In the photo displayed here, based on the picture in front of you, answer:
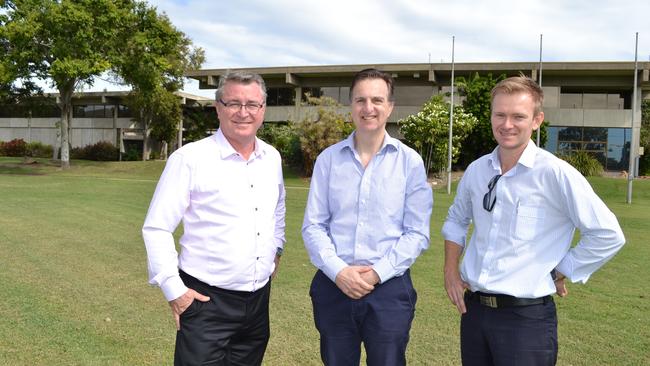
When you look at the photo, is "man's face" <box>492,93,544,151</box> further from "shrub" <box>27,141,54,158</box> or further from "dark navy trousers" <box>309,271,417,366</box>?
"shrub" <box>27,141,54,158</box>

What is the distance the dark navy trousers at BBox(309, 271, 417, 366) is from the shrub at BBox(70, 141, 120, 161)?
46353 millimetres

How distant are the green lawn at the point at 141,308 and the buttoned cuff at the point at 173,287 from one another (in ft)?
5.87

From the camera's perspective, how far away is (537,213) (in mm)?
2691

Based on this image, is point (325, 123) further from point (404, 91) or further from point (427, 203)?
point (427, 203)

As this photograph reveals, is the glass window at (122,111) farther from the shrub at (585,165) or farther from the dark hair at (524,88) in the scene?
the dark hair at (524,88)

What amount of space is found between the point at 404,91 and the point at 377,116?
37.5 m

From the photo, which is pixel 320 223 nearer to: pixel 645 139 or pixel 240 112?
pixel 240 112

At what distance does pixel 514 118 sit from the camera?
8.95ft

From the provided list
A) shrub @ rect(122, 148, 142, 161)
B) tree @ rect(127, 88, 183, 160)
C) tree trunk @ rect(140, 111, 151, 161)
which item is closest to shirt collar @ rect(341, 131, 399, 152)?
tree @ rect(127, 88, 183, 160)

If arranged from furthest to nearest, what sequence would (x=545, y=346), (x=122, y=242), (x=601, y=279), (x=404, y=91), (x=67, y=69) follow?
(x=404, y=91)
(x=67, y=69)
(x=122, y=242)
(x=601, y=279)
(x=545, y=346)

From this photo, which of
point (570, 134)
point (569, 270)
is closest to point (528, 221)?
point (569, 270)

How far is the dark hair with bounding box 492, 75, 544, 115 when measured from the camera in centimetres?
271

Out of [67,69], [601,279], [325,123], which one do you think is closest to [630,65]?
[325,123]

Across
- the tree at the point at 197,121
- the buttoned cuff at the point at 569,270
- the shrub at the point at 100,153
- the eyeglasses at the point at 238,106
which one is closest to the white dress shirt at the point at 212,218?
the eyeglasses at the point at 238,106
